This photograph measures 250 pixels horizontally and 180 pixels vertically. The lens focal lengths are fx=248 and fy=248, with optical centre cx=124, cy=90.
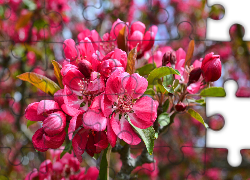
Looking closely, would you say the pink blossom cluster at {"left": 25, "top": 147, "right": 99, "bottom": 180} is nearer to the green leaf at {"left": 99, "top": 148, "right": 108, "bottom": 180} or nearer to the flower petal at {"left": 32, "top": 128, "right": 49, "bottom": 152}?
the green leaf at {"left": 99, "top": 148, "right": 108, "bottom": 180}

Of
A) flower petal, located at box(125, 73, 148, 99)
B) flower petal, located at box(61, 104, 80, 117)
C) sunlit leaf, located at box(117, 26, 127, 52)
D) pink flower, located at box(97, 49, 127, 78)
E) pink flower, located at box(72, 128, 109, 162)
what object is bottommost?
pink flower, located at box(72, 128, 109, 162)

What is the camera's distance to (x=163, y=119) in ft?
3.00

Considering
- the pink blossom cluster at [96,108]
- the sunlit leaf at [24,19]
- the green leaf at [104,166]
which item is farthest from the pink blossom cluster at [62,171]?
the sunlit leaf at [24,19]

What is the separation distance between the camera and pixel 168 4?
161 inches

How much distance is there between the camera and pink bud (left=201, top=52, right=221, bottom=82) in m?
0.87

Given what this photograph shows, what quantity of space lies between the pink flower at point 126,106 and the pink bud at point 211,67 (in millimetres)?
265

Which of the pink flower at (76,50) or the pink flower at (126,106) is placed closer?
the pink flower at (126,106)

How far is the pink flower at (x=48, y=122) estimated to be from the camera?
0.73 m

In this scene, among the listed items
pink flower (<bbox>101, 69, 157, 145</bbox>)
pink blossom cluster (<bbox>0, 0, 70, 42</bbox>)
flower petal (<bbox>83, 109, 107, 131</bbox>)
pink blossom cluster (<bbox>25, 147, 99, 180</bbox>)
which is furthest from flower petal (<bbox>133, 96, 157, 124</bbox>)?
pink blossom cluster (<bbox>0, 0, 70, 42</bbox>)

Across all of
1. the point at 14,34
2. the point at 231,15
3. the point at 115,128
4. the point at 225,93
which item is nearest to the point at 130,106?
the point at 115,128

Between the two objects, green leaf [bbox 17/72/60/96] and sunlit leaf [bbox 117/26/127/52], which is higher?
sunlit leaf [bbox 117/26/127/52]

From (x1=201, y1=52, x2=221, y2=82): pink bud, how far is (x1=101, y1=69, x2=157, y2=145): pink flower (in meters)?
0.27

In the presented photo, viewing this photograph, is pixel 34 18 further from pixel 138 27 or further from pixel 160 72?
pixel 160 72

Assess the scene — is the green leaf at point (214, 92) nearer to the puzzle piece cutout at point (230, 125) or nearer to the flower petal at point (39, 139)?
the puzzle piece cutout at point (230, 125)
